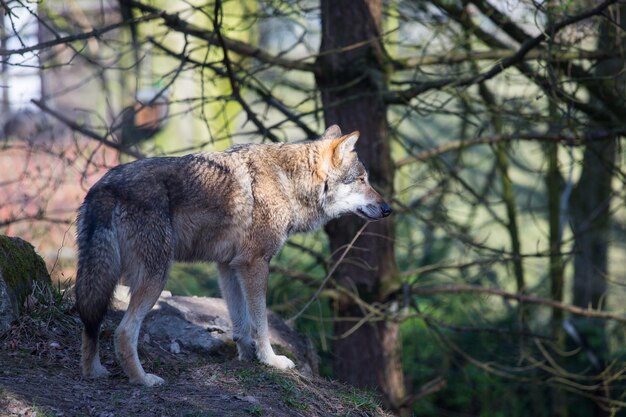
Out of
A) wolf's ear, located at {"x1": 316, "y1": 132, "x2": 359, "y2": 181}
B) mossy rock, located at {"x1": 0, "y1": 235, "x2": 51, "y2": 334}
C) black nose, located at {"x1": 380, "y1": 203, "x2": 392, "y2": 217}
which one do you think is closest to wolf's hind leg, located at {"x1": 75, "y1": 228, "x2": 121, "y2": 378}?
mossy rock, located at {"x1": 0, "y1": 235, "x2": 51, "y2": 334}

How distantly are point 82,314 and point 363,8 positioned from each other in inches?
221

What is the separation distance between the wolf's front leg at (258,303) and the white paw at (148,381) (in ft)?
3.39

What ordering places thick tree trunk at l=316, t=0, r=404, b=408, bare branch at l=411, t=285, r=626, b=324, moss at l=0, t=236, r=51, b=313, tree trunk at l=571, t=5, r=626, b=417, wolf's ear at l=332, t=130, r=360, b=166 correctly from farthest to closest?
1. tree trunk at l=571, t=5, r=626, b=417
2. thick tree trunk at l=316, t=0, r=404, b=408
3. bare branch at l=411, t=285, r=626, b=324
4. wolf's ear at l=332, t=130, r=360, b=166
5. moss at l=0, t=236, r=51, b=313

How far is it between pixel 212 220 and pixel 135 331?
3.69ft

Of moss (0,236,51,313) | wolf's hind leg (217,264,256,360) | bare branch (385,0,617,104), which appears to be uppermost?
bare branch (385,0,617,104)

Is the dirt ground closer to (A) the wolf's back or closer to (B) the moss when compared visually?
(B) the moss

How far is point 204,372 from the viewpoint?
590 centimetres

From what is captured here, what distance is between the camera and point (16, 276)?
5.94 m

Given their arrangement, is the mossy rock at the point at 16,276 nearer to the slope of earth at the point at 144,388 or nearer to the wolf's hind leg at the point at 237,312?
the slope of earth at the point at 144,388

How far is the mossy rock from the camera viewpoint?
572 cm

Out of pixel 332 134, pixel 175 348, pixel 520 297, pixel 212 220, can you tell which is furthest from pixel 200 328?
pixel 520 297

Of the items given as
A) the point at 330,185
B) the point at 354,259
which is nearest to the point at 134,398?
the point at 330,185

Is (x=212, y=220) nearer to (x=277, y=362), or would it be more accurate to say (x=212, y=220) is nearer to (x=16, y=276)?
(x=277, y=362)

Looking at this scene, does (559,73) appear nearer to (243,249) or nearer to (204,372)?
(243,249)
